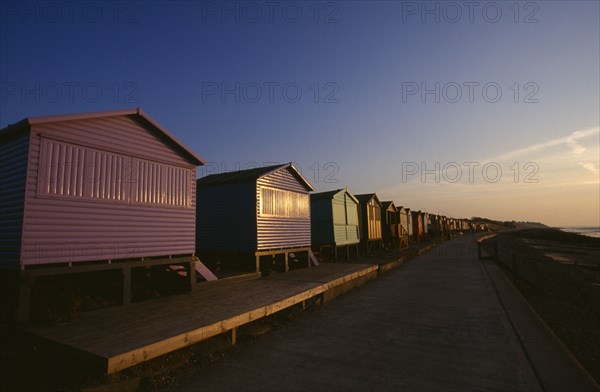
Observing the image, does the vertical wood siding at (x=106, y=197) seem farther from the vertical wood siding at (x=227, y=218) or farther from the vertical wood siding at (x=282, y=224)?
the vertical wood siding at (x=282, y=224)

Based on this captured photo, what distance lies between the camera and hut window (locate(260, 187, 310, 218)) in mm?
14917

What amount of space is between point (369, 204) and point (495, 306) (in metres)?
21.0

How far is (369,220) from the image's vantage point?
1216 inches

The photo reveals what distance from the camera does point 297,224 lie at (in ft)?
57.0

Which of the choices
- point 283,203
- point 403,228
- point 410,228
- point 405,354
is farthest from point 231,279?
point 410,228

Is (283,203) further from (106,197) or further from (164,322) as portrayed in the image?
(164,322)

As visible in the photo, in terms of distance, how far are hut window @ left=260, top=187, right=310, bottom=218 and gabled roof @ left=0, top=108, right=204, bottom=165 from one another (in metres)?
4.37

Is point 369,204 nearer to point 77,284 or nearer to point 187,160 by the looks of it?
point 187,160

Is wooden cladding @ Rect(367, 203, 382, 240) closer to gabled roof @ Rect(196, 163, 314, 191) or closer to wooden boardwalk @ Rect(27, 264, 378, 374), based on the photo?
gabled roof @ Rect(196, 163, 314, 191)

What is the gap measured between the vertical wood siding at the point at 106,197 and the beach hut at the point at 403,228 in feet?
99.6

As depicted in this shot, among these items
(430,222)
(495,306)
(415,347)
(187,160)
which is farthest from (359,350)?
(430,222)

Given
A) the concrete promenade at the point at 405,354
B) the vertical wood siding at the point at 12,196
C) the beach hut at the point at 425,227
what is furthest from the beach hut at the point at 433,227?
the vertical wood siding at the point at 12,196

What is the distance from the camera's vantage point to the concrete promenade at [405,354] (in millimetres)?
5188

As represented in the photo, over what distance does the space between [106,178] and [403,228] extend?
34.9 metres
